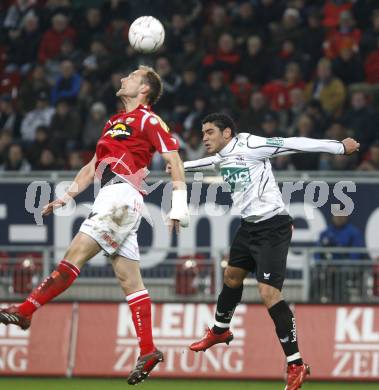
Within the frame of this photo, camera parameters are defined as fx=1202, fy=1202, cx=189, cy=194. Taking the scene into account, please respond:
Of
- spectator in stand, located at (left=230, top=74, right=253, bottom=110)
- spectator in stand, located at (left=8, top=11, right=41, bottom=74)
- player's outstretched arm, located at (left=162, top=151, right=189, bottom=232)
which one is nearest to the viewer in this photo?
player's outstretched arm, located at (left=162, top=151, right=189, bottom=232)

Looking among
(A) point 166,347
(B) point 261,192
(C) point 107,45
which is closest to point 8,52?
(C) point 107,45

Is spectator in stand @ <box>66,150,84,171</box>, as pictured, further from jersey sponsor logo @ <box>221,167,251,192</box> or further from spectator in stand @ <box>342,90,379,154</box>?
jersey sponsor logo @ <box>221,167,251,192</box>

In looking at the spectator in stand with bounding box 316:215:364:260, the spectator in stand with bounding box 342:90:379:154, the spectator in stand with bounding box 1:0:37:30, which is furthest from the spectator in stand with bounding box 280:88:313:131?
the spectator in stand with bounding box 1:0:37:30

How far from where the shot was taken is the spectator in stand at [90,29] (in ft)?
68.0

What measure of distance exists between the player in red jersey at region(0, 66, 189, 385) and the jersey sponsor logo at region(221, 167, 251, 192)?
940 millimetres

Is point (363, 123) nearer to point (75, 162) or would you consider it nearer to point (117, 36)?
point (75, 162)

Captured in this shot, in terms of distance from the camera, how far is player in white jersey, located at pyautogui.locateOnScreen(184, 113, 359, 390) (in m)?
10.4

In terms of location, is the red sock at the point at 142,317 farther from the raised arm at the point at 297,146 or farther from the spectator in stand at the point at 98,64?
the spectator in stand at the point at 98,64

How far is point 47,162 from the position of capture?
1753 cm

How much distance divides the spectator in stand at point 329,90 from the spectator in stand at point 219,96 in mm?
1258

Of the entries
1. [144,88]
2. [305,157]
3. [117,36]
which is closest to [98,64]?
[117,36]

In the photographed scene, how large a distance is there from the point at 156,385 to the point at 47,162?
217 inches

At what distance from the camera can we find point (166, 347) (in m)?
13.8

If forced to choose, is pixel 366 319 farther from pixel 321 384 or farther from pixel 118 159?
pixel 118 159
